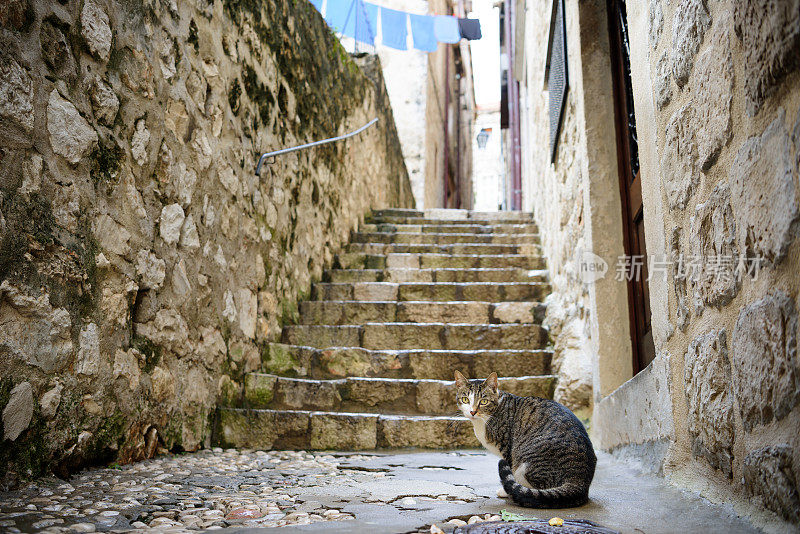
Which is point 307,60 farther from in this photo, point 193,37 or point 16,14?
point 16,14

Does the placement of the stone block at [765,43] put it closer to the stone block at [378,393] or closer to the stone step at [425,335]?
the stone block at [378,393]

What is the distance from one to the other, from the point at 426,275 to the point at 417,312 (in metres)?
0.70

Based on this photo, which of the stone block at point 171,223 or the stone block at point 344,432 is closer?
the stone block at point 171,223

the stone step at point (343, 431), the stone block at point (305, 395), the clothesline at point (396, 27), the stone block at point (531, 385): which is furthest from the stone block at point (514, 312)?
the clothesline at point (396, 27)

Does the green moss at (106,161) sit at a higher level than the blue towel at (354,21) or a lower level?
lower

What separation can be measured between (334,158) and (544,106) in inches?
76.0

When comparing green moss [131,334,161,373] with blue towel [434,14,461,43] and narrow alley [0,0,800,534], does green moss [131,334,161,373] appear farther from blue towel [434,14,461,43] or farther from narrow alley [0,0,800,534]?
blue towel [434,14,461,43]

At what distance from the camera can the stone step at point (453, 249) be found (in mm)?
5375

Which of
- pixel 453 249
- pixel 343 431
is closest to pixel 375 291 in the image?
pixel 453 249

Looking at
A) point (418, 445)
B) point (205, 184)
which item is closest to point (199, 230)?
point (205, 184)

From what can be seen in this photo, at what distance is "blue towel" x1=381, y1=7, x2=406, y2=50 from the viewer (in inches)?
362

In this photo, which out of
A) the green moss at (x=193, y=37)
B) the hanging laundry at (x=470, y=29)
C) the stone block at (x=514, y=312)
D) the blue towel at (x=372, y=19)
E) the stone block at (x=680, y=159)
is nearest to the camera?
the stone block at (x=680, y=159)

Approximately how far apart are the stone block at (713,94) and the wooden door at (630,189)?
1.12 meters

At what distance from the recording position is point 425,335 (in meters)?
3.90
